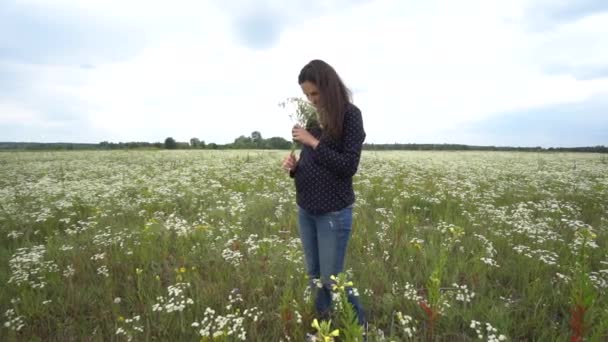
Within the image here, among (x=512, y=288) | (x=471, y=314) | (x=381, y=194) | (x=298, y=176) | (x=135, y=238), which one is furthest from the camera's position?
(x=381, y=194)

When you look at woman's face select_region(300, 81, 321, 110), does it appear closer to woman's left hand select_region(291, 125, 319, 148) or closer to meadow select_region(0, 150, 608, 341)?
woman's left hand select_region(291, 125, 319, 148)

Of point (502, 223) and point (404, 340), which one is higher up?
point (502, 223)

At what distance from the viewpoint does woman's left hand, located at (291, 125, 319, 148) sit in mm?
2197

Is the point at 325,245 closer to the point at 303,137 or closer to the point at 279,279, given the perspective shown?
the point at 303,137

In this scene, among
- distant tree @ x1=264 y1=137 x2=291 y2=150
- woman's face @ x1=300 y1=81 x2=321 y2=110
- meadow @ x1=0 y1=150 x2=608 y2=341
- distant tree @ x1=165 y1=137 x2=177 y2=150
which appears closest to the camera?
woman's face @ x1=300 y1=81 x2=321 y2=110

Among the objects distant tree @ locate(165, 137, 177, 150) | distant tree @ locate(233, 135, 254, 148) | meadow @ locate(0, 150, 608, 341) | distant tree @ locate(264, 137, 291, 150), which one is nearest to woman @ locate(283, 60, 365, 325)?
meadow @ locate(0, 150, 608, 341)

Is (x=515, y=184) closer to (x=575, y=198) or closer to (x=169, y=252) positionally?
(x=575, y=198)

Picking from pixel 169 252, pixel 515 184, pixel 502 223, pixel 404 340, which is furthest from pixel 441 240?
pixel 515 184

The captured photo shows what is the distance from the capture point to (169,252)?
4340mm

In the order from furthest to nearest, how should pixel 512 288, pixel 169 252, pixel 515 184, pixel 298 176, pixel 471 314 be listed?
pixel 515 184
pixel 169 252
pixel 512 288
pixel 471 314
pixel 298 176

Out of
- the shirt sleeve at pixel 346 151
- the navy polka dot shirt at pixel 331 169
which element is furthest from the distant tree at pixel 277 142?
the shirt sleeve at pixel 346 151

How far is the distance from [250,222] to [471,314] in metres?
3.85

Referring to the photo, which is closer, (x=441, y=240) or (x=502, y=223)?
(x=441, y=240)

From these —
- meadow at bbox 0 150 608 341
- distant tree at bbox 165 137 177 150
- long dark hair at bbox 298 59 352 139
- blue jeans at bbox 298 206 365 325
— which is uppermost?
distant tree at bbox 165 137 177 150
